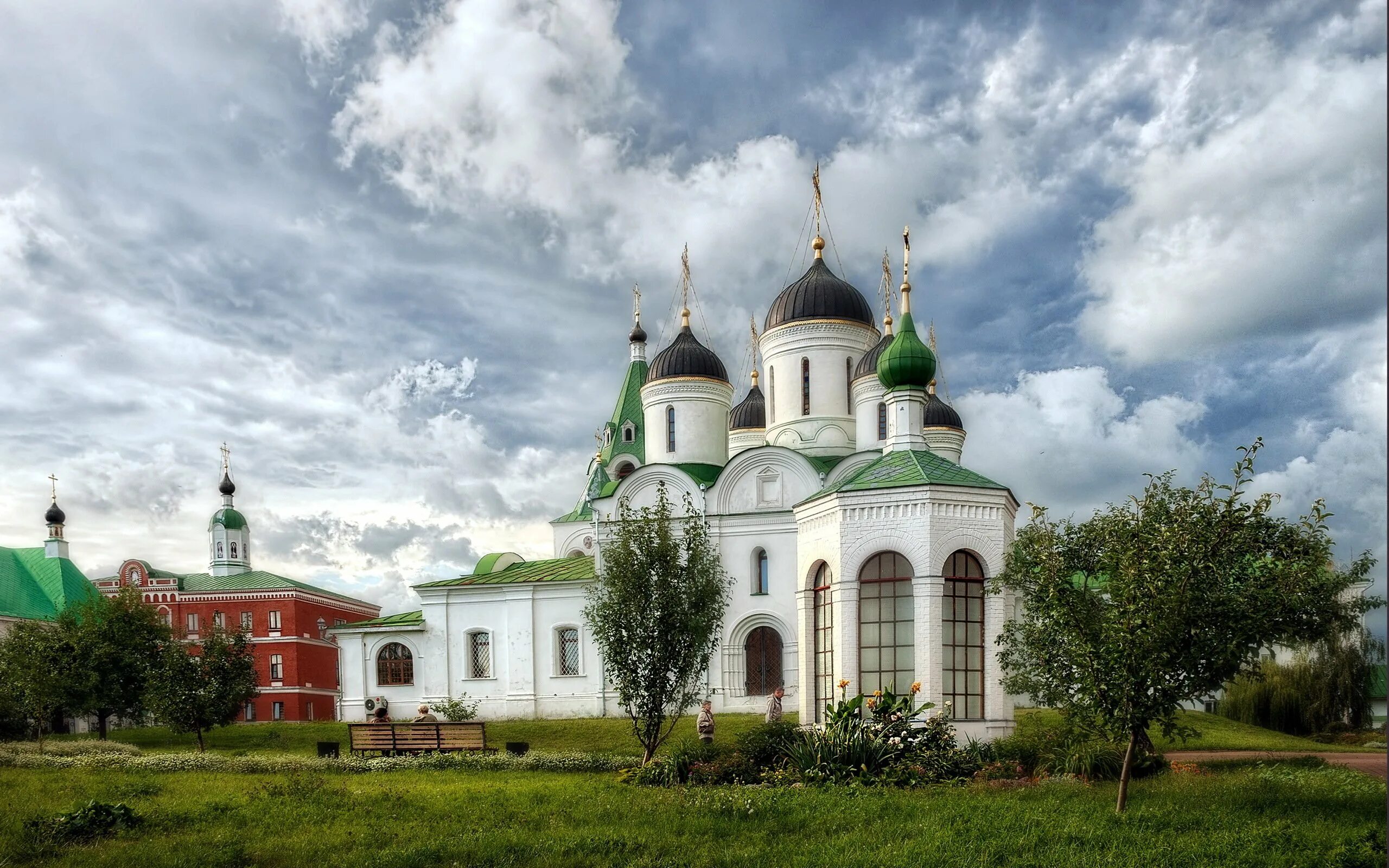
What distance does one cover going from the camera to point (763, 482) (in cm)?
2877

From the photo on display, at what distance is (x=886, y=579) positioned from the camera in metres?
20.2

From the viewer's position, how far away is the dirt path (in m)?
16.8

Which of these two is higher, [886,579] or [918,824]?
[886,579]

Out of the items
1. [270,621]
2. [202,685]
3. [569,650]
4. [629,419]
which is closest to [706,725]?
[202,685]

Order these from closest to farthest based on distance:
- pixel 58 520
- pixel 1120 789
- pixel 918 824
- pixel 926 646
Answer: pixel 918 824 < pixel 1120 789 < pixel 926 646 < pixel 58 520

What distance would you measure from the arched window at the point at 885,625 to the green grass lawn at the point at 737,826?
6066 millimetres

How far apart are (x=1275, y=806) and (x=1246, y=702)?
18.4 meters

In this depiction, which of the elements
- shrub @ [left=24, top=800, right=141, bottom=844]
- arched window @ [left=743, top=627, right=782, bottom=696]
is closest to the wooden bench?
shrub @ [left=24, top=800, right=141, bottom=844]

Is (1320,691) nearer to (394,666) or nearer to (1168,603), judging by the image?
(1168,603)

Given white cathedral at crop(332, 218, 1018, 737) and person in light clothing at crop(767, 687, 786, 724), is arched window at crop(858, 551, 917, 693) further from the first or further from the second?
person in light clothing at crop(767, 687, 786, 724)

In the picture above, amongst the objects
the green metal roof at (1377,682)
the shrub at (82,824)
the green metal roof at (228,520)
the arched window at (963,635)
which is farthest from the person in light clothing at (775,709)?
the green metal roof at (228,520)

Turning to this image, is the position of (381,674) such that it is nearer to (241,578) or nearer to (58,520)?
(241,578)

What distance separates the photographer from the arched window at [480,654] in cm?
3141

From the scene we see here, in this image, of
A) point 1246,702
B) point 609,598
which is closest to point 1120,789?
point 609,598
